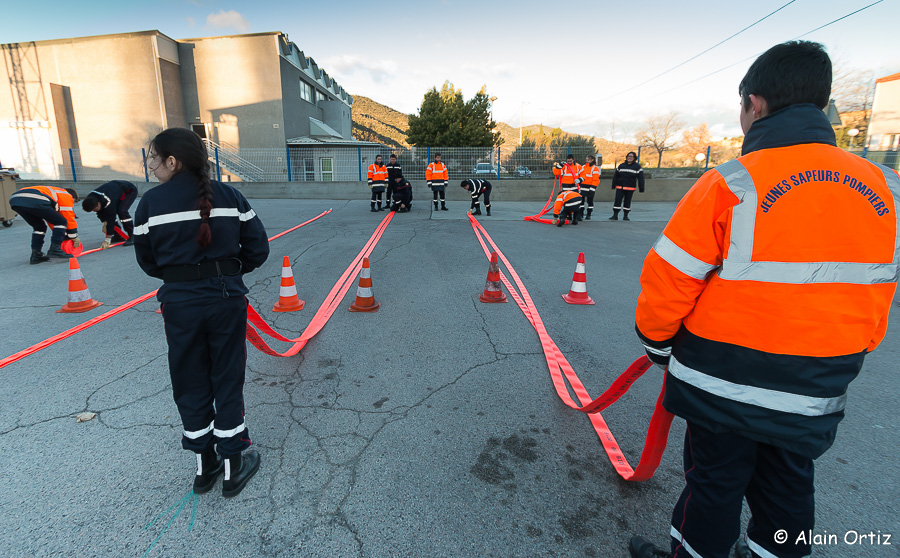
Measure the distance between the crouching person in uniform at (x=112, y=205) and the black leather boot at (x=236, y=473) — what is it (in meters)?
6.84

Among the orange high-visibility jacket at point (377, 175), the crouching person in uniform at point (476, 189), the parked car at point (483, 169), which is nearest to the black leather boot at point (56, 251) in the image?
the orange high-visibility jacket at point (377, 175)

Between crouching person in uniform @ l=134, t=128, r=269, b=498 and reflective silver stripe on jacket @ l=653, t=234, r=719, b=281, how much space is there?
6.96 ft

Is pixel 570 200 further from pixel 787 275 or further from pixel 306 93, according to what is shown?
pixel 306 93

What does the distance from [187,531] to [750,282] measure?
8.75 ft

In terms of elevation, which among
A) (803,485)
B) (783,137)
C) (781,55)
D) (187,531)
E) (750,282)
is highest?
(781,55)

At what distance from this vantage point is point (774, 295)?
145 cm

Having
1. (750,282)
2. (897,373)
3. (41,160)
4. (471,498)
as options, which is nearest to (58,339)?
(471,498)

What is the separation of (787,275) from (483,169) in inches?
776

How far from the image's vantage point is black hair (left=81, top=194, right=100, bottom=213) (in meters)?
7.12

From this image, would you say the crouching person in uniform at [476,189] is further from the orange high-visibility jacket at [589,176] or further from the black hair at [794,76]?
the black hair at [794,76]

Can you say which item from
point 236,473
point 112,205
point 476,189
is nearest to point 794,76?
point 236,473

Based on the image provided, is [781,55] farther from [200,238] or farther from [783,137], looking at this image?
[200,238]

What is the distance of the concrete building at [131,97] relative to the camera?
25.9m

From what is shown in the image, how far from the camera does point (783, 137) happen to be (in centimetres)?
146
